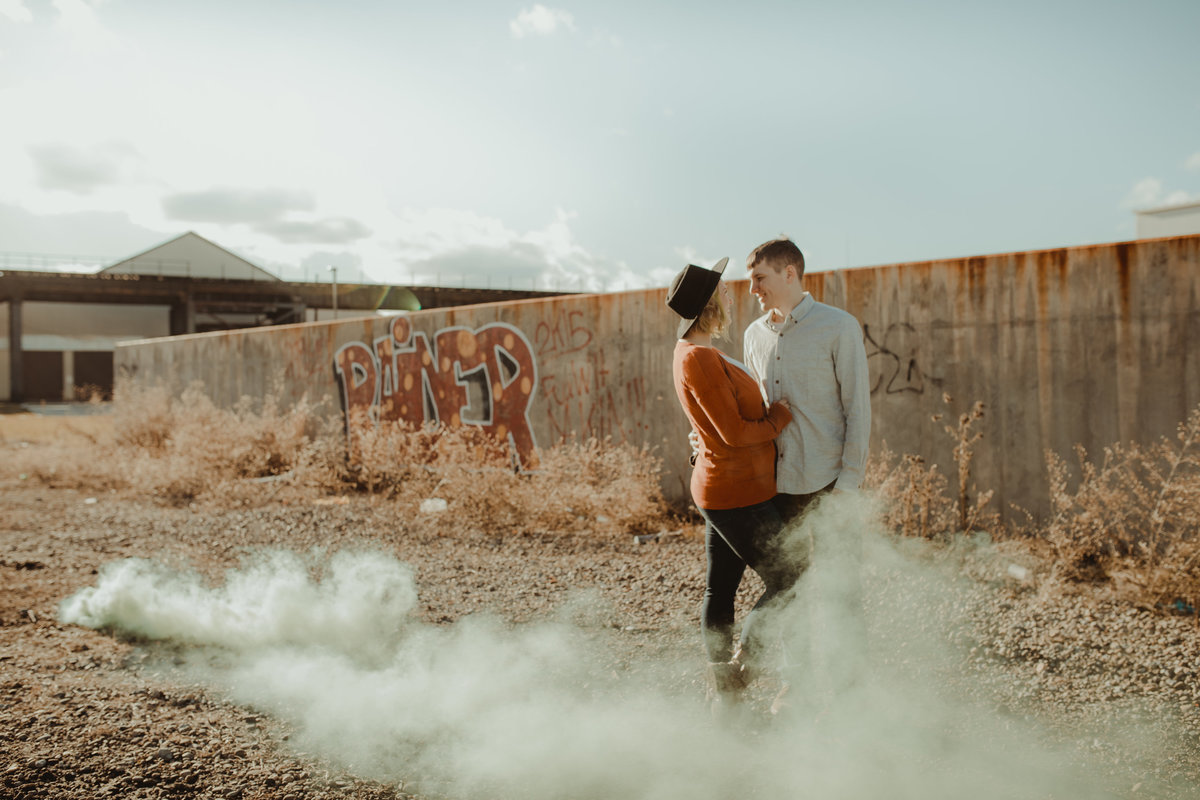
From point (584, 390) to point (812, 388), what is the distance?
478 cm

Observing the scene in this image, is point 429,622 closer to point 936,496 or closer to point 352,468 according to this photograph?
point 936,496

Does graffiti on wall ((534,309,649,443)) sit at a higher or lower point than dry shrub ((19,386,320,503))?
higher

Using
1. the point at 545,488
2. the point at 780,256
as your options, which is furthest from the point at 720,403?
the point at 545,488

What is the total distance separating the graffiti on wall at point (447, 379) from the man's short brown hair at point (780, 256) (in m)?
5.27

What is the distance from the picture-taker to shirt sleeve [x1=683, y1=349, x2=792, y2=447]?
241 centimetres

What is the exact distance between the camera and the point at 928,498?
192 inches

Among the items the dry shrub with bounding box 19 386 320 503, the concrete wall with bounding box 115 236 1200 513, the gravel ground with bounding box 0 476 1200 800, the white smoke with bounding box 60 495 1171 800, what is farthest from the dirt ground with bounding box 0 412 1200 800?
the dry shrub with bounding box 19 386 320 503

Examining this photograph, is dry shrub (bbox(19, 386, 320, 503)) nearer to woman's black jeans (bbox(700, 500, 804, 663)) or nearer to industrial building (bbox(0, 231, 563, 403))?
woman's black jeans (bbox(700, 500, 804, 663))

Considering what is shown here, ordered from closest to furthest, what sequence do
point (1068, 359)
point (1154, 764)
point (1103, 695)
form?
point (1154, 764)
point (1103, 695)
point (1068, 359)

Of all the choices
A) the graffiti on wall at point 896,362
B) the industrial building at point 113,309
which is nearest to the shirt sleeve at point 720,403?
the graffiti on wall at point 896,362

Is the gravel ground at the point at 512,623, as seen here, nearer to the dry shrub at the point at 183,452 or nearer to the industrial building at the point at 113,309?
the dry shrub at the point at 183,452

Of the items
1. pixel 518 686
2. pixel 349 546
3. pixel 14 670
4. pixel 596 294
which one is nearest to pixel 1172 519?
pixel 518 686

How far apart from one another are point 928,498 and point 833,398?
2.84 meters

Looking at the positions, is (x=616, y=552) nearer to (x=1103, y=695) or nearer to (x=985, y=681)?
(x=985, y=681)
